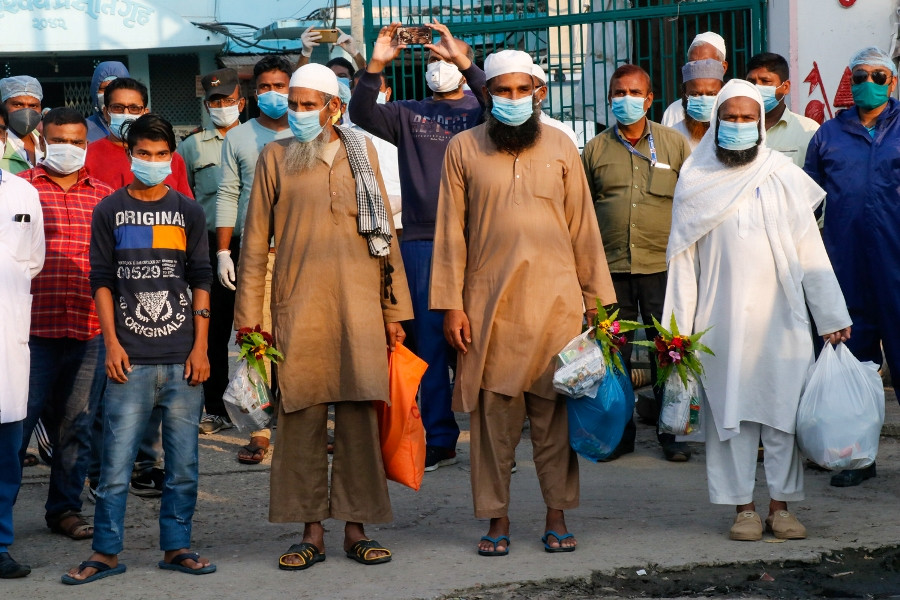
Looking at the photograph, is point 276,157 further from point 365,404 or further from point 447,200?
point 365,404

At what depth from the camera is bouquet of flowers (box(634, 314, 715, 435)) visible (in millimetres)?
5109

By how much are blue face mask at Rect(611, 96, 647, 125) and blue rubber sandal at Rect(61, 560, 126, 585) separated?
3.62m

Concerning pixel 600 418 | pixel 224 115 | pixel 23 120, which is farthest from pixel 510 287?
pixel 23 120

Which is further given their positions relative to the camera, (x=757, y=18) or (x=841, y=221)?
(x=757, y=18)

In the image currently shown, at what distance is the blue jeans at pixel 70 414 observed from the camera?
18.2ft

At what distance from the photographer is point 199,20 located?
17562mm

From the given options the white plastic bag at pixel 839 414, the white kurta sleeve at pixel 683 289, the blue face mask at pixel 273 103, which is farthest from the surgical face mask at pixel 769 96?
the blue face mask at pixel 273 103

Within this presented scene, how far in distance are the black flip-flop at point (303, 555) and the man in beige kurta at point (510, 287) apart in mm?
693

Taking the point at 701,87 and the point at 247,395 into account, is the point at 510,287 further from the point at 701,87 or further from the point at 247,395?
the point at 701,87

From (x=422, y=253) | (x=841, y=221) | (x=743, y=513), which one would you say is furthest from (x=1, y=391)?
(x=841, y=221)

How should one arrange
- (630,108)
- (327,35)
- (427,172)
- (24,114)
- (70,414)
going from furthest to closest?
(327,35) < (24,114) < (630,108) < (427,172) < (70,414)

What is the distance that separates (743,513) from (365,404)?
1.70m

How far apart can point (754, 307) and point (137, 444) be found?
2.66 meters

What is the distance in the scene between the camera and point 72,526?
5473 mm
